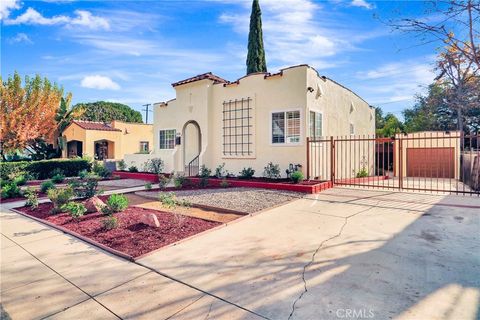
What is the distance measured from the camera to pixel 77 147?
29.2 meters

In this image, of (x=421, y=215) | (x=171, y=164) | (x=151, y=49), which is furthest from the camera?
(x=171, y=164)

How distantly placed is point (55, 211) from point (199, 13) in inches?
294

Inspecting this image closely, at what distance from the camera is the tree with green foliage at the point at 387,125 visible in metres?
24.5

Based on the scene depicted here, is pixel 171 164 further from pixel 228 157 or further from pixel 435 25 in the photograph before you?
pixel 435 25

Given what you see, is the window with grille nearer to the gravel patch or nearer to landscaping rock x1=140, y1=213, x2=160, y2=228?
the gravel patch

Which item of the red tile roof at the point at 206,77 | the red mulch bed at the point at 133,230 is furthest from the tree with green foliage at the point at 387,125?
the red mulch bed at the point at 133,230

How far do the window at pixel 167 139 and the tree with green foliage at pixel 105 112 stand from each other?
3819 cm

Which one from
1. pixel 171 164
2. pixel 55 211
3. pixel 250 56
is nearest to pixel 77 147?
pixel 171 164

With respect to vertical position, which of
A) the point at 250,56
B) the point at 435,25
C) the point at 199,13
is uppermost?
the point at 250,56

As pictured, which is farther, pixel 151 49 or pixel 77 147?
pixel 77 147

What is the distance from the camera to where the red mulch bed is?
476 cm

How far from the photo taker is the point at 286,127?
11.4 m

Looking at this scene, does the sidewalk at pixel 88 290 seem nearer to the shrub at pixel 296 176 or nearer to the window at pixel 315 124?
the shrub at pixel 296 176

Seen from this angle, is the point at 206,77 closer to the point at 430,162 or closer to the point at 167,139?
the point at 167,139
